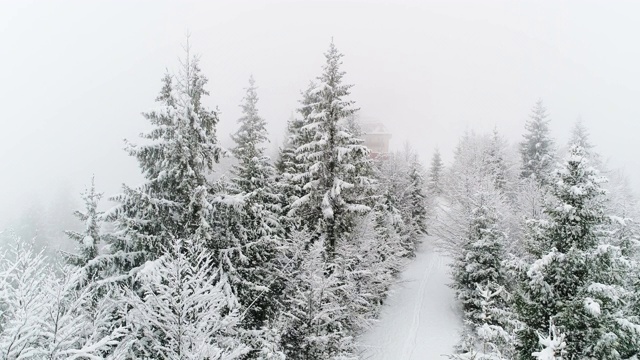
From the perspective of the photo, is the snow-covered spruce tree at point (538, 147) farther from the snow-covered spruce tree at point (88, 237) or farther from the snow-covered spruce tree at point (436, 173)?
the snow-covered spruce tree at point (88, 237)

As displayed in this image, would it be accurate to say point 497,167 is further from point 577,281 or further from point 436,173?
point 577,281

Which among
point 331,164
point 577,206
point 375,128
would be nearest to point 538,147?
point 331,164

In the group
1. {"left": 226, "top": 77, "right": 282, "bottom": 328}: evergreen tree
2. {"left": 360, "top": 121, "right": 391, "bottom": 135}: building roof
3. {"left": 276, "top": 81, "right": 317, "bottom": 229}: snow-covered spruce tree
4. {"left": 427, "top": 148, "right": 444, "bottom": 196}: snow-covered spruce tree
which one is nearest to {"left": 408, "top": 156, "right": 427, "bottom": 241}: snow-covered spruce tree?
{"left": 276, "top": 81, "right": 317, "bottom": 229}: snow-covered spruce tree

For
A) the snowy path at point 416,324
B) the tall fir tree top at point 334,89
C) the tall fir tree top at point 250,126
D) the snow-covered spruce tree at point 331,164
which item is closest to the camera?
the snow-covered spruce tree at point 331,164

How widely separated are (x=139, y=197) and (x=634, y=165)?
6705 inches

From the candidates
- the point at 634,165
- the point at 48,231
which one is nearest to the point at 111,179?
the point at 48,231

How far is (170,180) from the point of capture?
1484 centimetres

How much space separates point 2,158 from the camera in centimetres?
17562

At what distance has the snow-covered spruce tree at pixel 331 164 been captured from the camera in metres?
20.8

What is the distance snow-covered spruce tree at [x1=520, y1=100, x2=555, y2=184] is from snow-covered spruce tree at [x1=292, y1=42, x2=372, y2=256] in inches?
1161

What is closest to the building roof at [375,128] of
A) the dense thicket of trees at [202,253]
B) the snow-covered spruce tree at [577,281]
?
the dense thicket of trees at [202,253]

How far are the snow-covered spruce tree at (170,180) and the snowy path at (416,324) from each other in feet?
36.0

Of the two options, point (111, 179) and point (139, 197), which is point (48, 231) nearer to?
point (139, 197)

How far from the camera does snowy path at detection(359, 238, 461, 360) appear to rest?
912 inches
